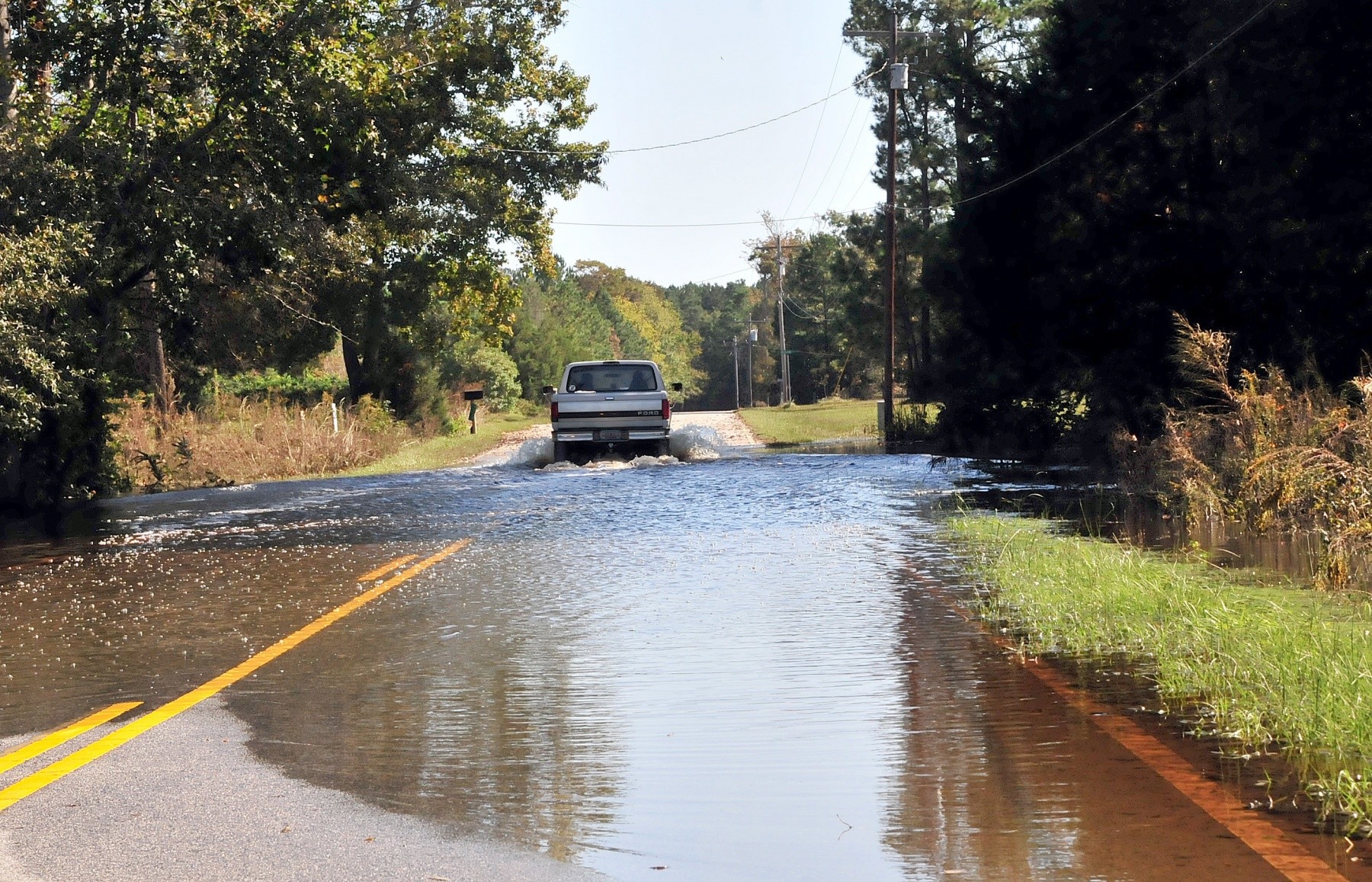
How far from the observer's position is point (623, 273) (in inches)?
7594

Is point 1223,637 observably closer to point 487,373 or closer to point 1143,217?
point 1143,217

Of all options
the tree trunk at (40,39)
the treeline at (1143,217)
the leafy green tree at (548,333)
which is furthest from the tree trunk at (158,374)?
the leafy green tree at (548,333)

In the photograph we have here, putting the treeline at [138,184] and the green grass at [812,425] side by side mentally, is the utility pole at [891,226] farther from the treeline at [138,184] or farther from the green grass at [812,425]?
the treeline at [138,184]

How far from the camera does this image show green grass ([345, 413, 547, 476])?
34875 millimetres

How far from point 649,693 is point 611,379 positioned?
22.1 meters

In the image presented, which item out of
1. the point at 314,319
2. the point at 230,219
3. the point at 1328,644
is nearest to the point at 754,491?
the point at 230,219

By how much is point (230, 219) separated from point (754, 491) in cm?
846

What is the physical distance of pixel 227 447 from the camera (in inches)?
1277

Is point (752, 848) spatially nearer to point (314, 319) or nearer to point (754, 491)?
point (754, 491)

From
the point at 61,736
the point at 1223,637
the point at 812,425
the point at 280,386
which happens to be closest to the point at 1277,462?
the point at 1223,637

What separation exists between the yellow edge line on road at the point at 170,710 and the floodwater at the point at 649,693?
16 centimetres

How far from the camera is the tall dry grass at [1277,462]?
39.8ft

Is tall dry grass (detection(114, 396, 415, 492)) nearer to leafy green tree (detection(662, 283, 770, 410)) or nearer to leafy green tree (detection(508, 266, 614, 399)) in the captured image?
leafy green tree (detection(508, 266, 614, 399))

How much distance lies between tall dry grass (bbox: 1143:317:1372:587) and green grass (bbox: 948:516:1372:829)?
3.01 feet
